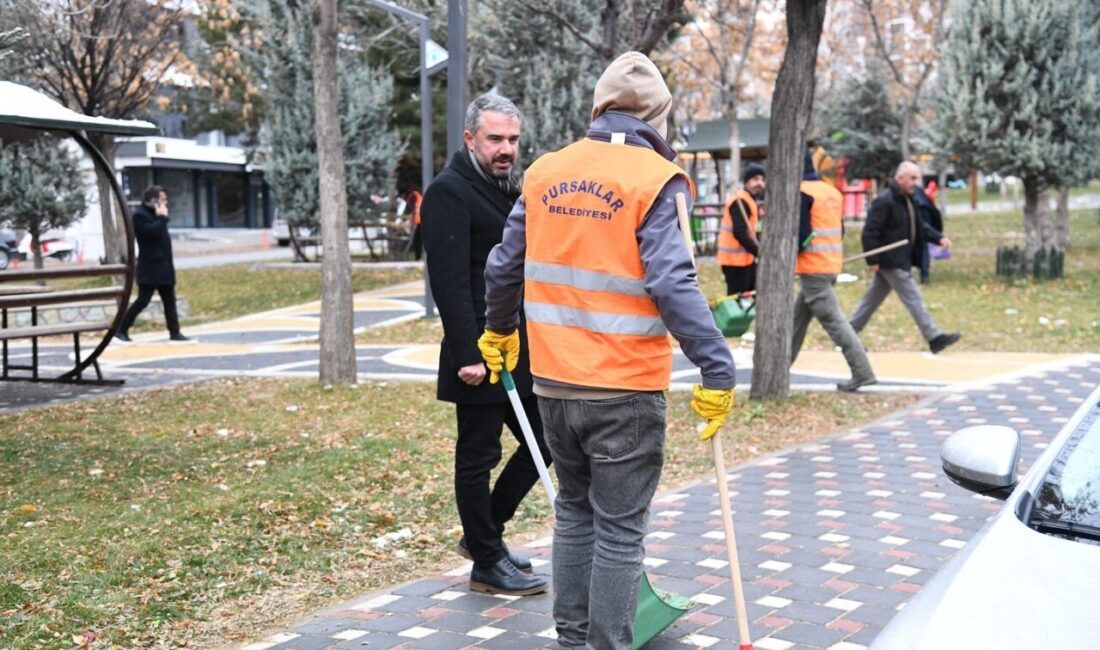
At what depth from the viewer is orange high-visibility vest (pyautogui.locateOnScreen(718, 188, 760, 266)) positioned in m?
11.4

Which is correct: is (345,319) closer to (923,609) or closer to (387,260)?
(923,609)

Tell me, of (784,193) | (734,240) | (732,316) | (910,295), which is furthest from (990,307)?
(784,193)

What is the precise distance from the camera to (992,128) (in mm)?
19250

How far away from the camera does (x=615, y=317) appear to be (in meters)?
3.74

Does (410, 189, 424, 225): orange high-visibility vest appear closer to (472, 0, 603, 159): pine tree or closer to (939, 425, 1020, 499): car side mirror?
(472, 0, 603, 159): pine tree

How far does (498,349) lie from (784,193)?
5366 mm

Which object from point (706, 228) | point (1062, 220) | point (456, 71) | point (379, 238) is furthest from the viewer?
point (1062, 220)

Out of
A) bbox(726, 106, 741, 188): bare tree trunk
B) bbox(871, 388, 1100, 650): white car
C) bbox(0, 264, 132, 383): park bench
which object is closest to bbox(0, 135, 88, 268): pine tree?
bbox(0, 264, 132, 383): park bench

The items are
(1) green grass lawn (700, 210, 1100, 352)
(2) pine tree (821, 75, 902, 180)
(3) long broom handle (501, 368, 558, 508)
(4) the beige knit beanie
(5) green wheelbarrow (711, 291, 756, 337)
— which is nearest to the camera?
(4) the beige knit beanie

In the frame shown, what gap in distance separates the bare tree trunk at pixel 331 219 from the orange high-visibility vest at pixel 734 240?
3573mm

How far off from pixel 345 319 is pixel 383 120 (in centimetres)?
1621

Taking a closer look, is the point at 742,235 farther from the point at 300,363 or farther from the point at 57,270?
the point at 57,270

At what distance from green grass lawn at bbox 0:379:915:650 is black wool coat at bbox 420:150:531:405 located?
3.65 feet

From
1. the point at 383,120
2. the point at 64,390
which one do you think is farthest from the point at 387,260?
the point at 64,390
